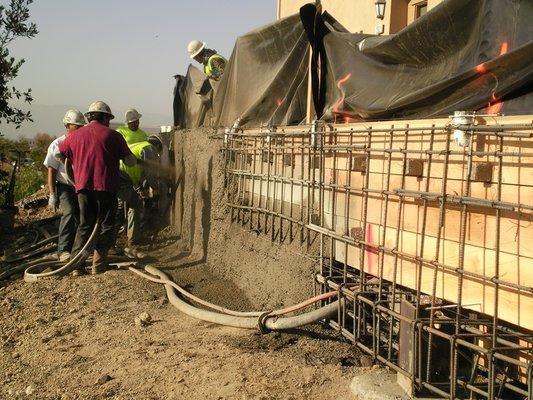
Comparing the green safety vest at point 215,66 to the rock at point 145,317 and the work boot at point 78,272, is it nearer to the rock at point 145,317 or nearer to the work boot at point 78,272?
the work boot at point 78,272

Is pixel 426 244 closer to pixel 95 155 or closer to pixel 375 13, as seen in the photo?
pixel 95 155

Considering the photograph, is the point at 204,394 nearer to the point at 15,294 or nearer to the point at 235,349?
the point at 235,349

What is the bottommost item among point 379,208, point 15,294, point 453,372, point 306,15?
point 15,294

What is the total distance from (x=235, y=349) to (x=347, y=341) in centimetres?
88

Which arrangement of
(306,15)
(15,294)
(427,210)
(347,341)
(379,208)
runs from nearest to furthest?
(427,210) → (379,208) → (347,341) → (306,15) → (15,294)

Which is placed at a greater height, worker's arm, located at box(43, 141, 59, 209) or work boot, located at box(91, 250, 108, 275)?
worker's arm, located at box(43, 141, 59, 209)

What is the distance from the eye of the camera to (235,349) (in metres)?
4.65

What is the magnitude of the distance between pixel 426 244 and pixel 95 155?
15.2 ft

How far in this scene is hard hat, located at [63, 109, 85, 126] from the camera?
8203mm

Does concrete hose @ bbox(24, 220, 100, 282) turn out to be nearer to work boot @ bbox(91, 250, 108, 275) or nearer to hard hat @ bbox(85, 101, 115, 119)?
A: work boot @ bbox(91, 250, 108, 275)

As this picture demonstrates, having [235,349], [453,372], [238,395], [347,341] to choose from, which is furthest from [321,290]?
[453,372]

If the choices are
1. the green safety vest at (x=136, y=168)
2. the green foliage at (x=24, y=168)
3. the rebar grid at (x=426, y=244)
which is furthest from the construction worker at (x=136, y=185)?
the green foliage at (x=24, y=168)

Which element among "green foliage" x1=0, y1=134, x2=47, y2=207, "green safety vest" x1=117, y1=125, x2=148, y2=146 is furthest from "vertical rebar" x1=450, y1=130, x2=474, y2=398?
"green foliage" x1=0, y1=134, x2=47, y2=207

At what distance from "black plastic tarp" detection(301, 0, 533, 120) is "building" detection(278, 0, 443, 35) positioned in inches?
167
